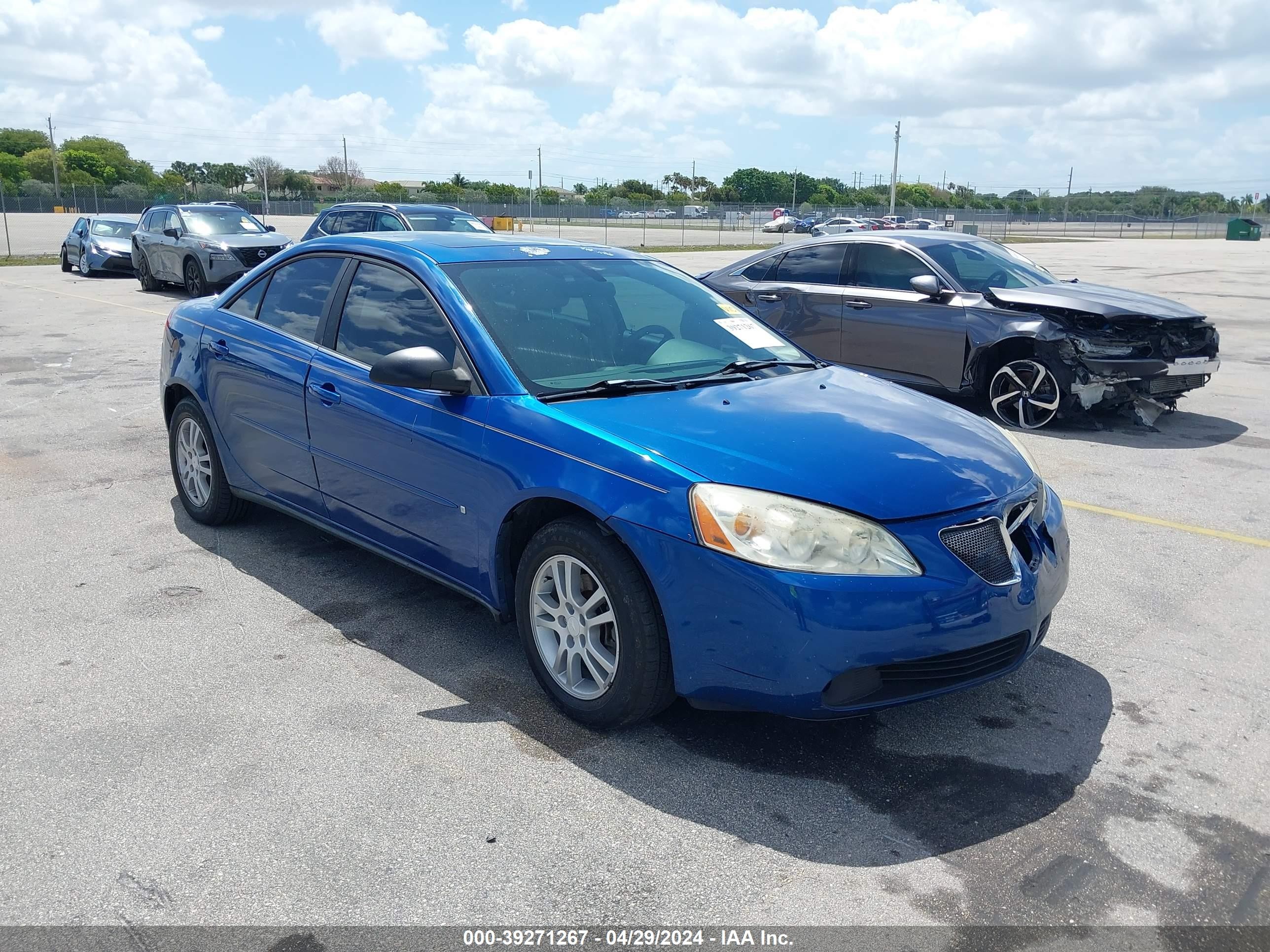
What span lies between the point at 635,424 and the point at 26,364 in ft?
34.3

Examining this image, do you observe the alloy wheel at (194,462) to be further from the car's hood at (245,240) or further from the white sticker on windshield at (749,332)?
the car's hood at (245,240)

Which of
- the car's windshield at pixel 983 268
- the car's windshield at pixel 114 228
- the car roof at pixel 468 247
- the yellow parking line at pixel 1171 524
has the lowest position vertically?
the yellow parking line at pixel 1171 524

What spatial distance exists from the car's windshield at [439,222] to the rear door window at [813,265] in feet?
22.2

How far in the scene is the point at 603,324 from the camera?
4496mm

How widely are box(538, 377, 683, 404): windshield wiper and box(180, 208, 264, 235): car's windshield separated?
16.6m

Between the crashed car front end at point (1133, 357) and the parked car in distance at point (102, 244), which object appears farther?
the parked car in distance at point (102, 244)

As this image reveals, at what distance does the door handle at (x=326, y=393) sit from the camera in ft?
15.2

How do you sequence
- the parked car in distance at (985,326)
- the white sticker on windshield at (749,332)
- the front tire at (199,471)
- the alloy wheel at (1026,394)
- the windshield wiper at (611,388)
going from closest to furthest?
1. the windshield wiper at (611,388)
2. the white sticker on windshield at (749,332)
3. the front tire at (199,471)
4. the parked car in distance at (985,326)
5. the alloy wheel at (1026,394)

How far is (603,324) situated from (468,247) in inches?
28.9

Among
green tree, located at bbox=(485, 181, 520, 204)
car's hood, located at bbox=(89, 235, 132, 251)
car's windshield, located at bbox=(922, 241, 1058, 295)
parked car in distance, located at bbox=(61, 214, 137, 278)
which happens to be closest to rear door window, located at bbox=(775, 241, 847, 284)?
car's windshield, located at bbox=(922, 241, 1058, 295)

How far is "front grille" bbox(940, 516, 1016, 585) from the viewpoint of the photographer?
3389 millimetres

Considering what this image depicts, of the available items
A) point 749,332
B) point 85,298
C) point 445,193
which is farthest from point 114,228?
point 445,193

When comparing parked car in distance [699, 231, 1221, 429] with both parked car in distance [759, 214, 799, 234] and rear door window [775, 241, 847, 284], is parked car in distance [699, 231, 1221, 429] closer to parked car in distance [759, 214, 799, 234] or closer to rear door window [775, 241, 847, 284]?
rear door window [775, 241, 847, 284]

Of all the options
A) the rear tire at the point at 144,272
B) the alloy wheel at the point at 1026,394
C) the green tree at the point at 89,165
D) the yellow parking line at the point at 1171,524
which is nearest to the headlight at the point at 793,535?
the yellow parking line at the point at 1171,524
